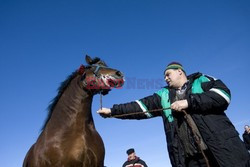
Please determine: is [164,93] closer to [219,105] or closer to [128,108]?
[128,108]

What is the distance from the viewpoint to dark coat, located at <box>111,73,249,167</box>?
2.84 m

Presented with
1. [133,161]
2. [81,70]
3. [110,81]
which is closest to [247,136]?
[133,161]

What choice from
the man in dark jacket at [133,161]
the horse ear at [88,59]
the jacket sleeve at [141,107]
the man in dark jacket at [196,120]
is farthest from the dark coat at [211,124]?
the man in dark jacket at [133,161]

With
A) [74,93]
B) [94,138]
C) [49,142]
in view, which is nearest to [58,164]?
[49,142]

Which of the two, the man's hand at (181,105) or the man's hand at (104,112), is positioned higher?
the man's hand at (104,112)

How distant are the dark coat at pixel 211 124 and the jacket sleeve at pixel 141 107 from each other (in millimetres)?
184

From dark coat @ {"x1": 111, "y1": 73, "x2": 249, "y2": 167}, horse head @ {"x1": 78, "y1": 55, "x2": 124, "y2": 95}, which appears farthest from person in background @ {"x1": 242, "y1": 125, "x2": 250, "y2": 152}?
dark coat @ {"x1": 111, "y1": 73, "x2": 249, "y2": 167}

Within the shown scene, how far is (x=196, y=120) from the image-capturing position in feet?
10.5

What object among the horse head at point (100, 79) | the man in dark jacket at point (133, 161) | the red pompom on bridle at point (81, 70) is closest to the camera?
the horse head at point (100, 79)

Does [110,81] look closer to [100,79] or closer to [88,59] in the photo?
[100,79]

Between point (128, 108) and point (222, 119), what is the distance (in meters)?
1.44

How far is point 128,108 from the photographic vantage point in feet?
12.9

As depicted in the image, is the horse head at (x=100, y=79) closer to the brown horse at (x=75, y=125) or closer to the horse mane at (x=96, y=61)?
the brown horse at (x=75, y=125)

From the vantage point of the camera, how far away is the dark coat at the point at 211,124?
112 inches
